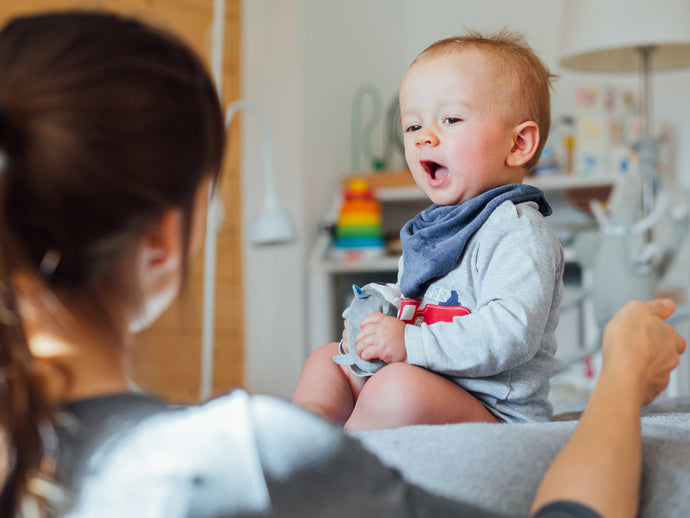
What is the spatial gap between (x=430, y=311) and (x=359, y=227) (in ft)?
5.83

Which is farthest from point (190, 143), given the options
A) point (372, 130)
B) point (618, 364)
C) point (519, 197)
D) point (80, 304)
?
point (372, 130)

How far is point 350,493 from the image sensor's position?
0.54 meters

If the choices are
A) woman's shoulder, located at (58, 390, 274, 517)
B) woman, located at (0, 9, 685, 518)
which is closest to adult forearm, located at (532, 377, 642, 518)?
woman, located at (0, 9, 685, 518)

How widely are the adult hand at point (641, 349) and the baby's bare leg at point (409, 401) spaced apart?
23cm

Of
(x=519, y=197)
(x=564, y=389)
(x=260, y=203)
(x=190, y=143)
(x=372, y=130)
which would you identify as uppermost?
(x=190, y=143)

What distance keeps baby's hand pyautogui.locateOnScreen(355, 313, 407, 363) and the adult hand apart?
0.26 m

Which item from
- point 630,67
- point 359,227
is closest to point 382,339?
point 359,227

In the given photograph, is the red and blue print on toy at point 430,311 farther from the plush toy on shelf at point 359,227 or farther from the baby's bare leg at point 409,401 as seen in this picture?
the plush toy on shelf at point 359,227

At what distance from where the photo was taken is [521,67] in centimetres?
101

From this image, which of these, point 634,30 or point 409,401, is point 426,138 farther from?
point 634,30

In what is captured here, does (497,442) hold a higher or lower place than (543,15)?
lower

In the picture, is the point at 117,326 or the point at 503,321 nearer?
the point at 117,326

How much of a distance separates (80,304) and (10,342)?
0.05 metres

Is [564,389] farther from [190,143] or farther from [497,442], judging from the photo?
[190,143]
